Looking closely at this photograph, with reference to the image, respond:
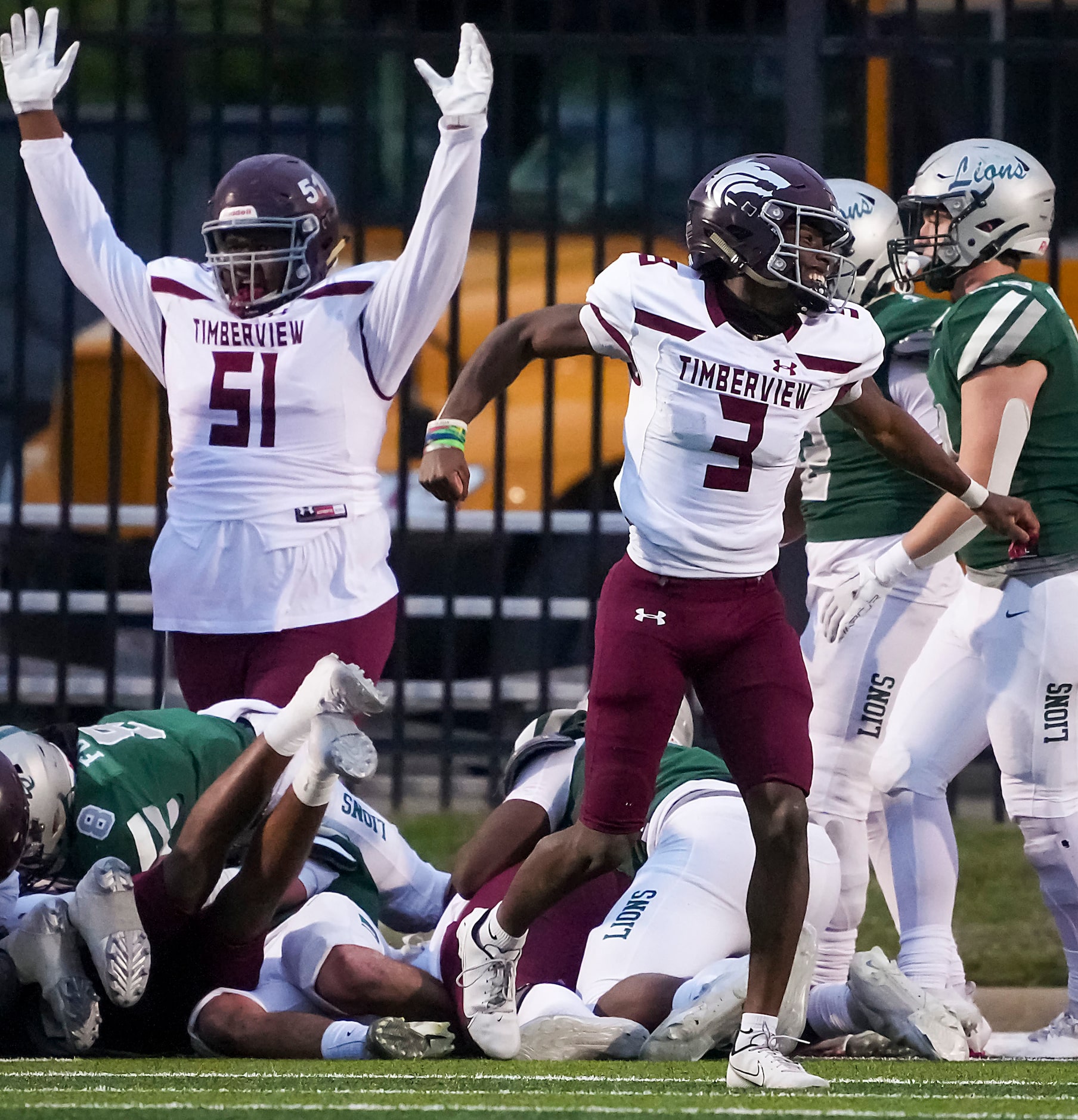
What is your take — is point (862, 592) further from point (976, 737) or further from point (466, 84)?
point (466, 84)

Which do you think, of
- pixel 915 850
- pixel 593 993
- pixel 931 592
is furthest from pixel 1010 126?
pixel 593 993

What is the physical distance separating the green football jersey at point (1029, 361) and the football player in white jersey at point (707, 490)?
747 millimetres

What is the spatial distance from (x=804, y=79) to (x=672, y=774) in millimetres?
3200

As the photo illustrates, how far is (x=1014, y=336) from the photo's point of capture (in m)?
5.44

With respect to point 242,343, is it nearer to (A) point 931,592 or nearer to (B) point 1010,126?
(A) point 931,592

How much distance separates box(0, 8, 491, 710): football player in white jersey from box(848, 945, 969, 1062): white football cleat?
58.1 inches

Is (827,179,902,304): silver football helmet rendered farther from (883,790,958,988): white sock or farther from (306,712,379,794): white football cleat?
(306,712,379,794): white football cleat

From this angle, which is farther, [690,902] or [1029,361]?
[1029,361]

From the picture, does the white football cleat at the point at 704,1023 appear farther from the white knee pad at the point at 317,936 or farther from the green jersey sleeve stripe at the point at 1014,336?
the green jersey sleeve stripe at the point at 1014,336

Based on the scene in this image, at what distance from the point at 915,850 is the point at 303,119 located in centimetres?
426

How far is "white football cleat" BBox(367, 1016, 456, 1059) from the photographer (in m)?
4.81

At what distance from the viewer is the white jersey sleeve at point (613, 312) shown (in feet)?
15.4

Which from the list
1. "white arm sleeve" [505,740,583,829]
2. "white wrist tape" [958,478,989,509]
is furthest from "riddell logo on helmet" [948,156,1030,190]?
"white arm sleeve" [505,740,583,829]

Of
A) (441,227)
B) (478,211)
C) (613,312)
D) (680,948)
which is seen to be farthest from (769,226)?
(478,211)
